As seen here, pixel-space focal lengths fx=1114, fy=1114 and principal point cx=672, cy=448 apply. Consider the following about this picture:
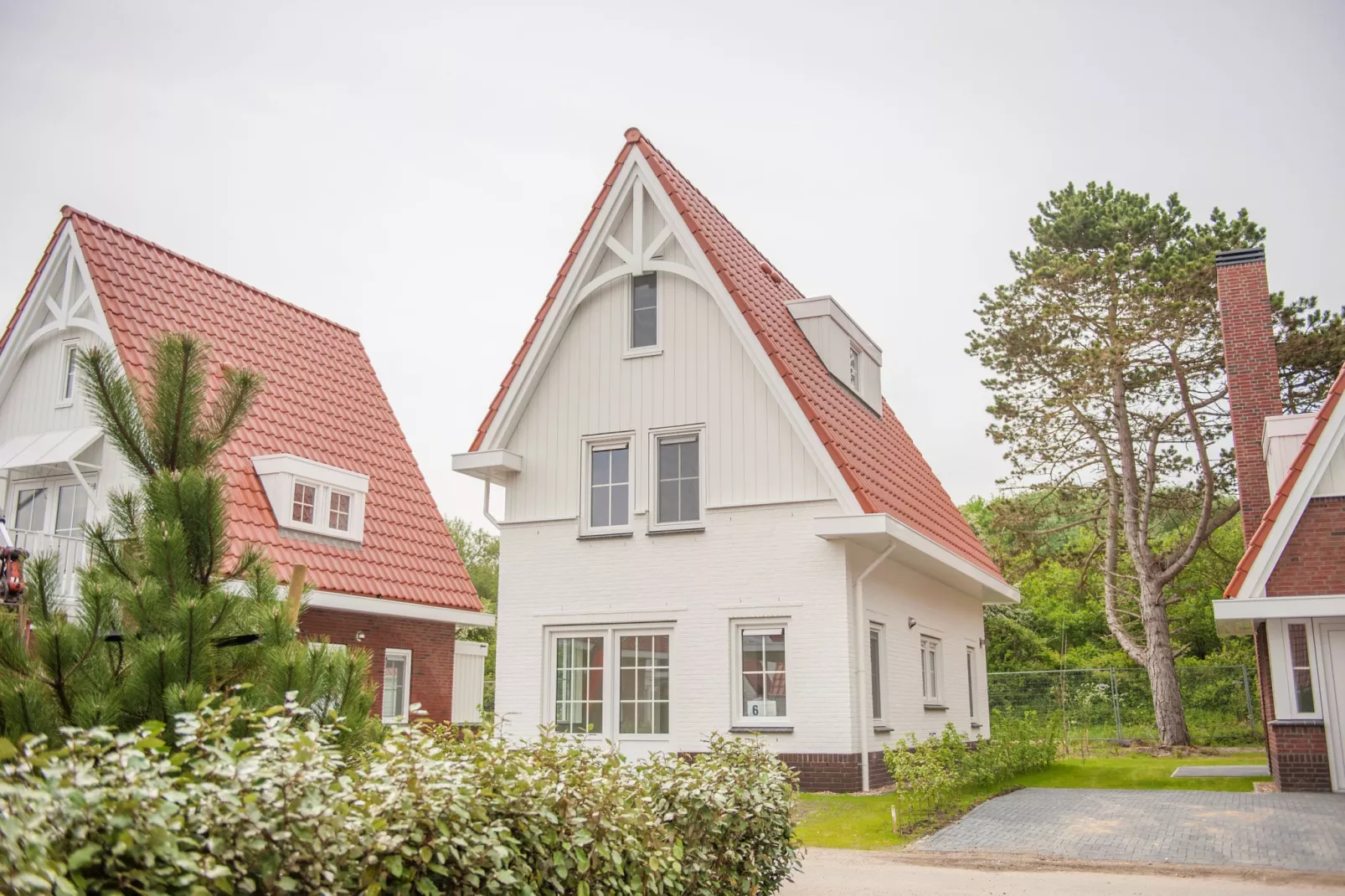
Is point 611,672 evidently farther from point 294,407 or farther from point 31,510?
point 31,510

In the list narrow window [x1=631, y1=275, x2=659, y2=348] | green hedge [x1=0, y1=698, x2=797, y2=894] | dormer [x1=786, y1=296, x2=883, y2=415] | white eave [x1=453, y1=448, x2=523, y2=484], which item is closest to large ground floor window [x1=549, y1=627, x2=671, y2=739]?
white eave [x1=453, y1=448, x2=523, y2=484]

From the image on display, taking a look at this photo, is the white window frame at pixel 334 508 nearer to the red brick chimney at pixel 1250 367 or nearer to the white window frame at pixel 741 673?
the white window frame at pixel 741 673

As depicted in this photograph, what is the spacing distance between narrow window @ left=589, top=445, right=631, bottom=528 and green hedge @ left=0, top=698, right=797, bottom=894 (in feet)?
32.2

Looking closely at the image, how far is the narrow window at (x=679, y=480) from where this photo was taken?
16.8 m

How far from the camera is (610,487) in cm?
1731

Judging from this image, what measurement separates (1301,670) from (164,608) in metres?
14.9

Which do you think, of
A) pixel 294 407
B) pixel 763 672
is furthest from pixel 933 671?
pixel 294 407

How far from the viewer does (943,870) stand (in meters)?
10.7

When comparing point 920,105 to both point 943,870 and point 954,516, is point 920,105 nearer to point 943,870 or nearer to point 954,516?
point 954,516

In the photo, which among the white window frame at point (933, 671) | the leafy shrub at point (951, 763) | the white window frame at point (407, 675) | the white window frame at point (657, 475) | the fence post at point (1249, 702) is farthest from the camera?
the fence post at point (1249, 702)

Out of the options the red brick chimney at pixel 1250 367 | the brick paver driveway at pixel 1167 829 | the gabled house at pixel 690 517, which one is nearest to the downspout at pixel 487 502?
the gabled house at pixel 690 517

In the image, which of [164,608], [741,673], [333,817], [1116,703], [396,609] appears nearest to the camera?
[333,817]

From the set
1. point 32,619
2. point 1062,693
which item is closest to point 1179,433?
point 1062,693

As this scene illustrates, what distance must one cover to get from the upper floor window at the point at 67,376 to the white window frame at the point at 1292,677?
18.6 m
